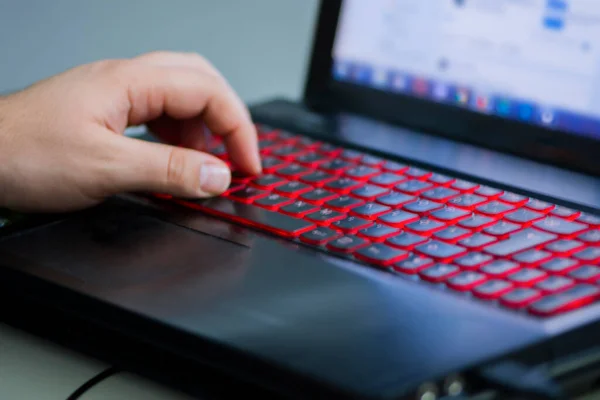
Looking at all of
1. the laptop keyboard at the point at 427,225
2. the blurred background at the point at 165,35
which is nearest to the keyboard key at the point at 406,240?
the laptop keyboard at the point at 427,225

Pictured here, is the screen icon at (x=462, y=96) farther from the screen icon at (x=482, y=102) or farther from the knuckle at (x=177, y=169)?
the knuckle at (x=177, y=169)

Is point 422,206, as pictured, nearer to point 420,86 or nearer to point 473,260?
point 473,260

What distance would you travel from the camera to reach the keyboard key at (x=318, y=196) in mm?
676

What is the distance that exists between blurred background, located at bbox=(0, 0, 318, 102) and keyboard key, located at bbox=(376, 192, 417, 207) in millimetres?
577

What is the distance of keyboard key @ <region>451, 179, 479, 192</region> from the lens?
690 mm

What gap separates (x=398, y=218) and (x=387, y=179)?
91 mm

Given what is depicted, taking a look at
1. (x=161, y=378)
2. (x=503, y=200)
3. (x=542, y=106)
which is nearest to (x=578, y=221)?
(x=503, y=200)

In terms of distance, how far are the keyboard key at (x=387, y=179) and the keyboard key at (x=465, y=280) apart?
0.57ft

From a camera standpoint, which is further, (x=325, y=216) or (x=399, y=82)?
(x=399, y=82)

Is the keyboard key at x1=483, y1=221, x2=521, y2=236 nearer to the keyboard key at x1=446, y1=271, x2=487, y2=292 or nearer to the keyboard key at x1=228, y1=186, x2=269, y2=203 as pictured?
the keyboard key at x1=446, y1=271, x2=487, y2=292

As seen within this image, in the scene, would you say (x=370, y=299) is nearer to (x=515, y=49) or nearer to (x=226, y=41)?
(x=515, y=49)

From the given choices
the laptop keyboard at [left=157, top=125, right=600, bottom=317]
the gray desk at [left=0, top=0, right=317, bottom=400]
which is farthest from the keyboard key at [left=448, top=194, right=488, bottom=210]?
the gray desk at [left=0, top=0, right=317, bottom=400]

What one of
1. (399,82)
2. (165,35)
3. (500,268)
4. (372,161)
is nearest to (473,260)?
(500,268)

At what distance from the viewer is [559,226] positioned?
606 mm
